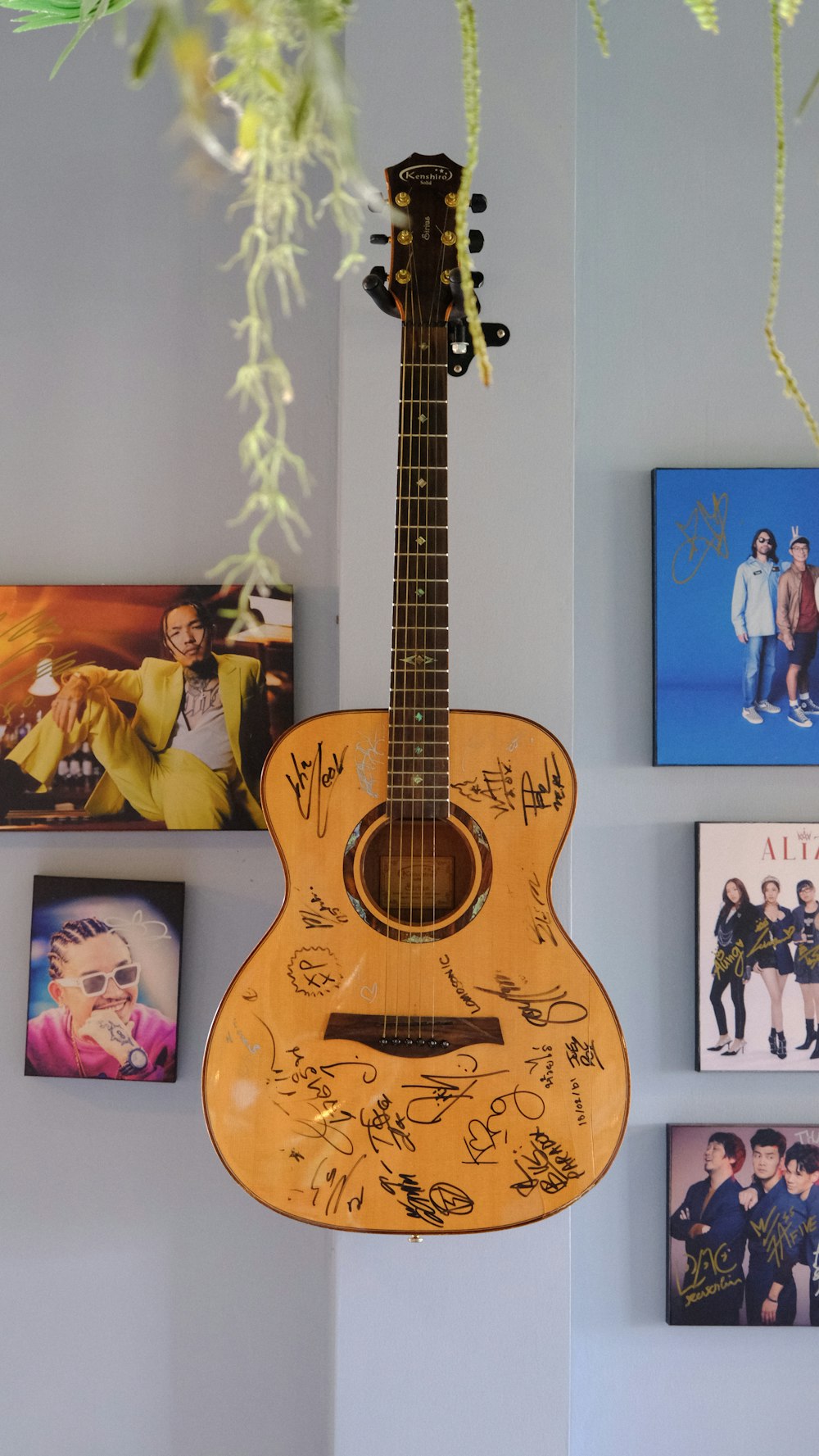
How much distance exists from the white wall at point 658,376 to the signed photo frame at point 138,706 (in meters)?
0.48

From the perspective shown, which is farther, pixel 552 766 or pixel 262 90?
pixel 552 766

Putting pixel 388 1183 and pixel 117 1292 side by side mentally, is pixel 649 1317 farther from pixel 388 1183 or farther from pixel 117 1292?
pixel 117 1292

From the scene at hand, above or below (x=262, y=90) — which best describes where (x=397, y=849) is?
below

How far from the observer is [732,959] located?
4.94ft

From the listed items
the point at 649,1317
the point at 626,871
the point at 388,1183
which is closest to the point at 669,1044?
the point at 626,871

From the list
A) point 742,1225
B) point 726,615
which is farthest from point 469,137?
point 742,1225

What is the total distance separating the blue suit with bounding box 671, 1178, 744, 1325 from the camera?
4.84 feet

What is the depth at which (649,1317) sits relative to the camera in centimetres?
150

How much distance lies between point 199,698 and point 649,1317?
110cm

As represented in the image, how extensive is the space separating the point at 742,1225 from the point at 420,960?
71 cm
